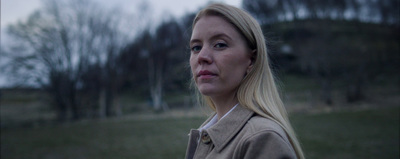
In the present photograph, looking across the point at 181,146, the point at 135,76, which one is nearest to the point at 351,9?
the point at 135,76

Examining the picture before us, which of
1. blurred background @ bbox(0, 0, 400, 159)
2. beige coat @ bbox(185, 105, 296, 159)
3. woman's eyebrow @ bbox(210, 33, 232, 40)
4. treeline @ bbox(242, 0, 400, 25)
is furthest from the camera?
treeline @ bbox(242, 0, 400, 25)

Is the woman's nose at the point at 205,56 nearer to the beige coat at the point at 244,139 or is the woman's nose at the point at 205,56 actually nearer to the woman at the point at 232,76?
the woman at the point at 232,76

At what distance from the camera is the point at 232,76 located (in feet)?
4.79

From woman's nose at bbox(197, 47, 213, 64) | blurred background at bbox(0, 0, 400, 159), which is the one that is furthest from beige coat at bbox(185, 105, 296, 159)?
blurred background at bbox(0, 0, 400, 159)

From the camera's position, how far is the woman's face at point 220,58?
1.44 m

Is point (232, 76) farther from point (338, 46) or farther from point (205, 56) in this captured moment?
point (338, 46)

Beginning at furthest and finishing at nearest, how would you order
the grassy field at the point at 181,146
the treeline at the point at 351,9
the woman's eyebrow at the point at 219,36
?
the treeline at the point at 351,9 → the grassy field at the point at 181,146 → the woman's eyebrow at the point at 219,36

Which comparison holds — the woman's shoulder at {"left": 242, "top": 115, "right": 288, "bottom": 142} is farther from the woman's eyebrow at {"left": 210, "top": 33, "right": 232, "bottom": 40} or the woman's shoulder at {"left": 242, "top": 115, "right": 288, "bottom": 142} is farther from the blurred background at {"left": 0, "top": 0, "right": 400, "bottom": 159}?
the blurred background at {"left": 0, "top": 0, "right": 400, "bottom": 159}

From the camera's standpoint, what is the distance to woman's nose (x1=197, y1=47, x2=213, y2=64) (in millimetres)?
1474

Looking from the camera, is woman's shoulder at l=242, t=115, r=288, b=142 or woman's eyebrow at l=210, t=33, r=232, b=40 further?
woman's eyebrow at l=210, t=33, r=232, b=40

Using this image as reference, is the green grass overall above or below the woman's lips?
below

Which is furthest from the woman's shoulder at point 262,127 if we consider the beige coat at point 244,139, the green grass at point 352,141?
the green grass at point 352,141

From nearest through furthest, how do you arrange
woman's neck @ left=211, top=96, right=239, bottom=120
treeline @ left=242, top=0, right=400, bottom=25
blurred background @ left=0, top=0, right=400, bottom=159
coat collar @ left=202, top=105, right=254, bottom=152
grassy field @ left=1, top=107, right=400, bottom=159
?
coat collar @ left=202, top=105, right=254, bottom=152 < woman's neck @ left=211, top=96, right=239, bottom=120 < grassy field @ left=1, top=107, right=400, bottom=159 < blurred background @ left=0, top=0, right=400, bottom=159 < treeline @ left=242, top=0, right=400, bottom=25

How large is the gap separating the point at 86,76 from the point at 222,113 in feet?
96.6
